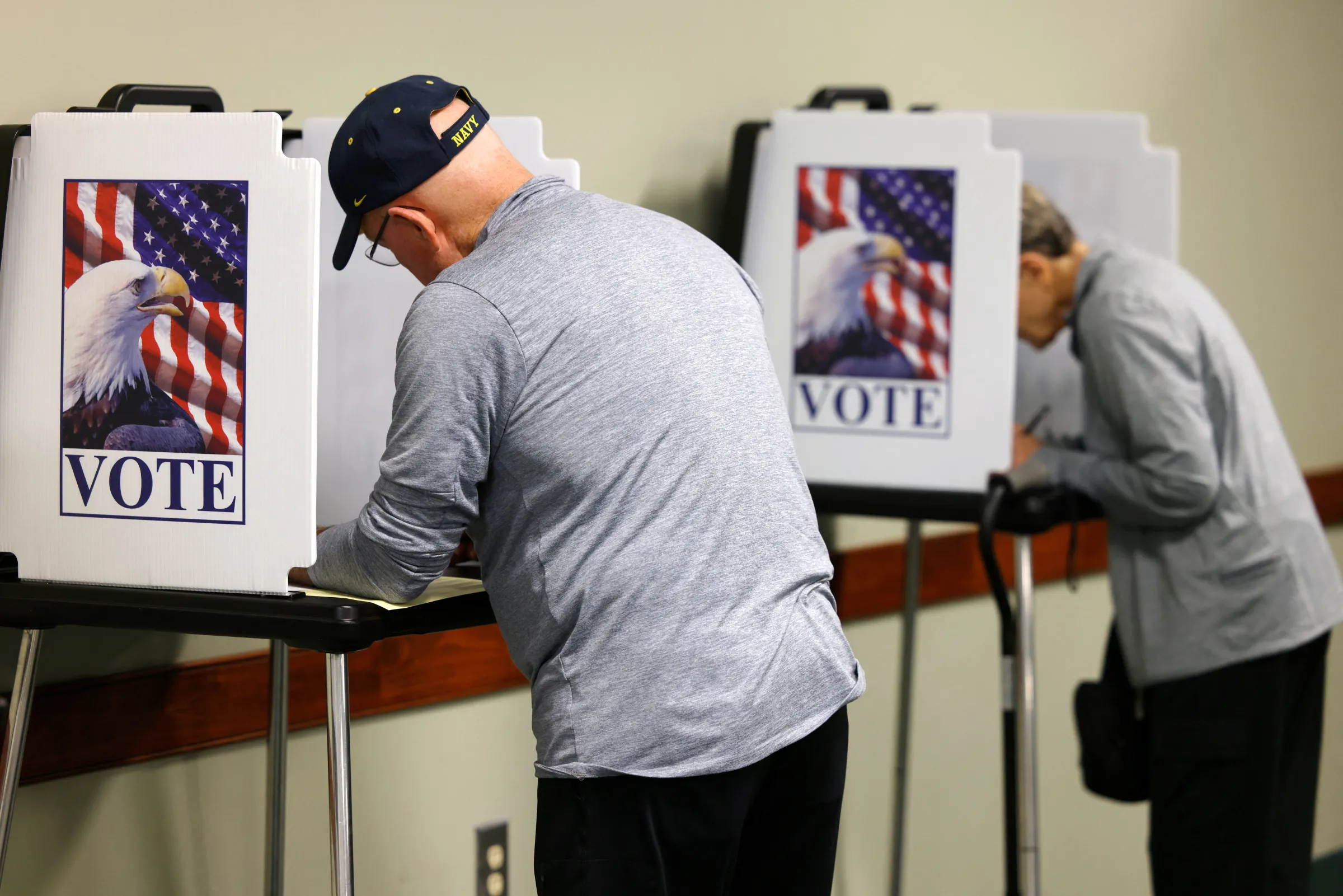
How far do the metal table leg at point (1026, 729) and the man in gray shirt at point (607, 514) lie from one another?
76 centimetres

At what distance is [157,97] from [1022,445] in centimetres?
136

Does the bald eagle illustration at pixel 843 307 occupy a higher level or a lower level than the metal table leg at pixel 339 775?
higher

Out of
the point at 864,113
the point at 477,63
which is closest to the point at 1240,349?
the point at 864,113

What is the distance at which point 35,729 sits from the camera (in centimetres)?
164

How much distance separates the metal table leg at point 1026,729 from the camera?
1999 millimetres

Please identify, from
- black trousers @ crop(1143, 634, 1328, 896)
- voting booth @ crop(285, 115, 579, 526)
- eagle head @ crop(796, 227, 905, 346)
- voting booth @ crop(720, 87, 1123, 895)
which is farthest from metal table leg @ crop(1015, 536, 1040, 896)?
voting booth @ crop(285, 115, 579, 526)

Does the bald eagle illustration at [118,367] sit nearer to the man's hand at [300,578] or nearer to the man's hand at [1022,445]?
the man's hand at [300,578]

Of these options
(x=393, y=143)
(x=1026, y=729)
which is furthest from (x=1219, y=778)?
(x=393, y=143)

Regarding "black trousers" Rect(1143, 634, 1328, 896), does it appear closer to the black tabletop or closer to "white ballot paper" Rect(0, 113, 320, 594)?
the black tabletop

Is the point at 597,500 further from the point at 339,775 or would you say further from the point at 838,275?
the point at 838,275

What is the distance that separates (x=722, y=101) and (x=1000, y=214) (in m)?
0.58

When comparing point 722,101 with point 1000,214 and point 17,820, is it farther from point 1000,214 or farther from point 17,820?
point 17,820

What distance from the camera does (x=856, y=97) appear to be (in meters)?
2.16

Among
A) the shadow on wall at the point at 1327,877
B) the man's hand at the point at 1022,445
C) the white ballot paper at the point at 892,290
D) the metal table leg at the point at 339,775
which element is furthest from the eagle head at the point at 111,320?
the shadow on wall at the point at 1327,877
